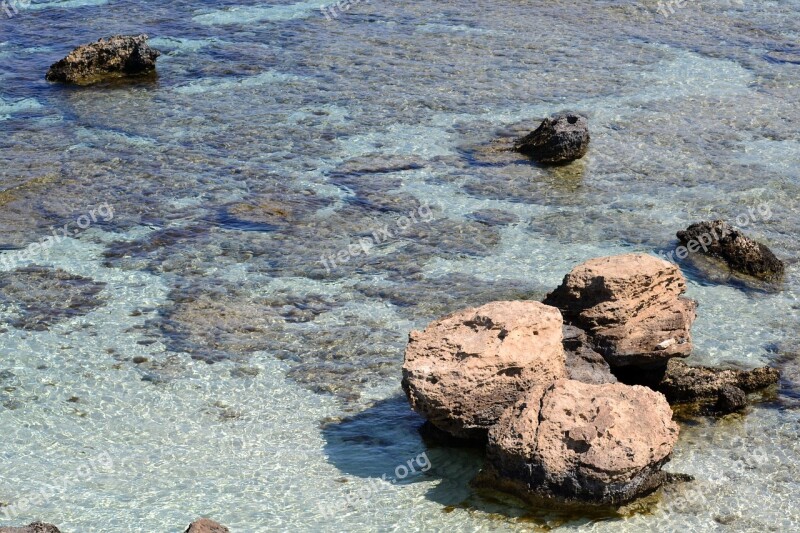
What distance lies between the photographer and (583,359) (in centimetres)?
996

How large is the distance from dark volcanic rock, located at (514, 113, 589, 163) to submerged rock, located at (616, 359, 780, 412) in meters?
5.58

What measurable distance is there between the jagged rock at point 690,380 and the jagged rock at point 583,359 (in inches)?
17.9

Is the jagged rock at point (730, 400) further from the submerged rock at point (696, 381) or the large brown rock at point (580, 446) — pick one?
the large brown rock at point (580, 446)

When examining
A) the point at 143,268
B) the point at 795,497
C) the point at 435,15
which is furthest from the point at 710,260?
the point at 435,15

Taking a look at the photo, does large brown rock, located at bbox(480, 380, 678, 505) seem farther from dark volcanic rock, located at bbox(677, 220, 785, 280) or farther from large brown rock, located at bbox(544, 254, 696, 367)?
dark volcanic rock, located at bbox(677, 220, 785, 280)

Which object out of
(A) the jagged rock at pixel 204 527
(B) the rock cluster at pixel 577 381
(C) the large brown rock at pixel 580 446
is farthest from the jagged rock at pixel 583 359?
(A) the jagged rock at pixel 204 527

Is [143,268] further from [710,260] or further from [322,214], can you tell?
[710,260]

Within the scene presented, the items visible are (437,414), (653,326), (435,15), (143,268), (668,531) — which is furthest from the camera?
(435,15)

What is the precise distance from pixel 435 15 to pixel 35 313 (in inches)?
492

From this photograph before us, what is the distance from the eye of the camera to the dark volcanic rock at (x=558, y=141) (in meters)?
15.3

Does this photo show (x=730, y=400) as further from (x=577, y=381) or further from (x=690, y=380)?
(x=577, y=381)

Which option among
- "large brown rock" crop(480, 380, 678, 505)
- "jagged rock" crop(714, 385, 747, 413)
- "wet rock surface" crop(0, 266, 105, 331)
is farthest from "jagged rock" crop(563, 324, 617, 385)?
"wet rock surface" crop(0, 266, 105, 331)

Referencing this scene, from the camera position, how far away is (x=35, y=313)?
11.8 m

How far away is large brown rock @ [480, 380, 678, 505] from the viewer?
27.6ft
